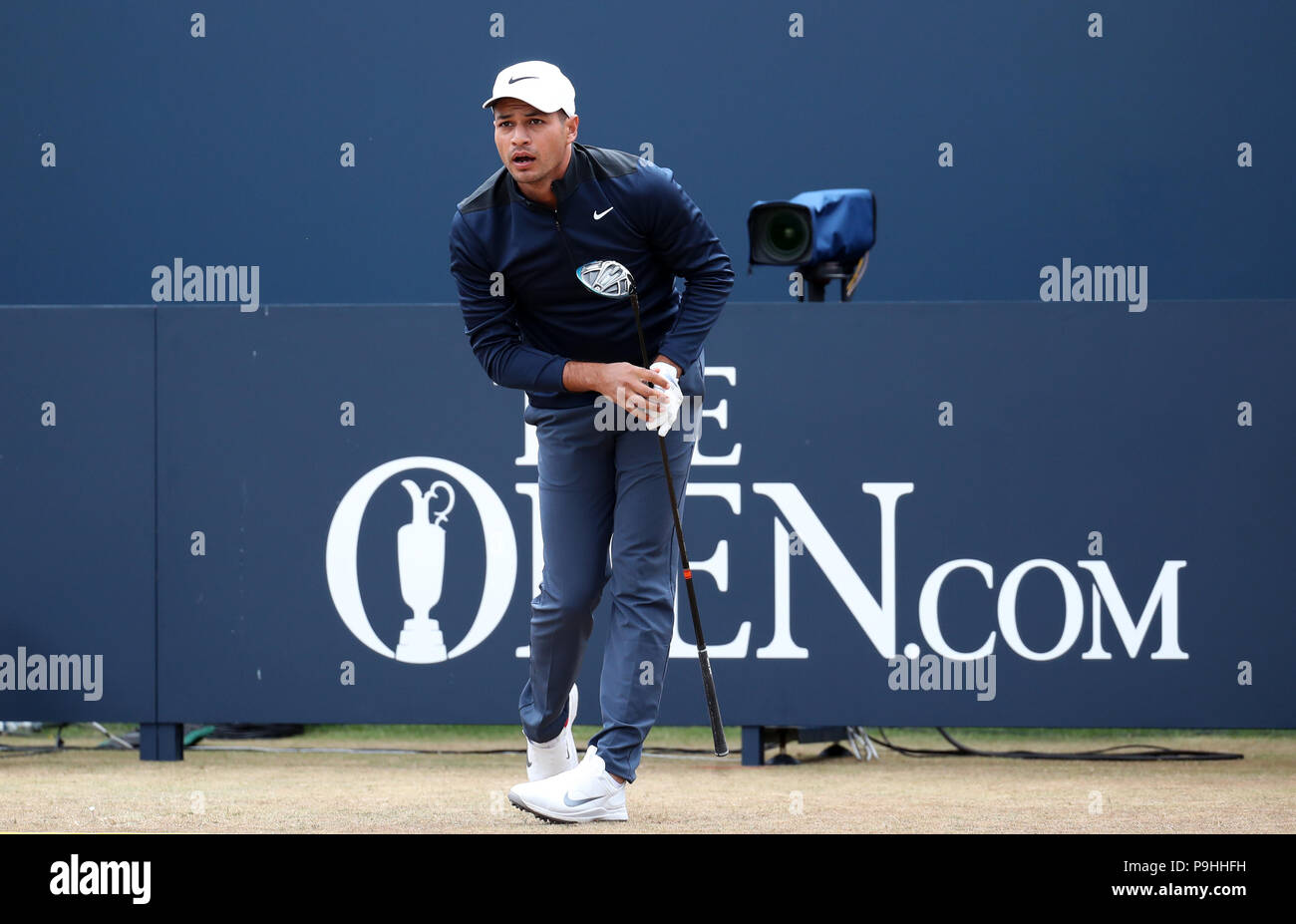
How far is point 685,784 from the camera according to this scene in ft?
14.8

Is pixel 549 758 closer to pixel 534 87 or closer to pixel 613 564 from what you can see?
pixel 613 564

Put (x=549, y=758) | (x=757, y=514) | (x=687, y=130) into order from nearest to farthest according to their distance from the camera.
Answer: (x=549, y=758) → (x=757, y=514) → (x=687, y=130)

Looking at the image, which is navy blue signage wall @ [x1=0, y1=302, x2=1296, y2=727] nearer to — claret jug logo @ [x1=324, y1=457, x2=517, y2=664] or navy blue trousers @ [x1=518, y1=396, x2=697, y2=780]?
claret jug logo @ [x1=324, y1=457, x2=517, y2=664]

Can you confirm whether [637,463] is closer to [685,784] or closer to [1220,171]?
[685,784]

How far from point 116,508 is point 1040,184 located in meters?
4.15

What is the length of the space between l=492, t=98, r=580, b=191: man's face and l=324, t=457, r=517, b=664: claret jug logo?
1726mm

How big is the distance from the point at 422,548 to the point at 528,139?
1910mm

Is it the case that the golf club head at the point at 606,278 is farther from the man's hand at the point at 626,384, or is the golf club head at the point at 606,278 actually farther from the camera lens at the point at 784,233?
the camera lens at the point at 784,233

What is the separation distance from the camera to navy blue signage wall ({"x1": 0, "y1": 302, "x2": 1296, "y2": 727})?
470cm

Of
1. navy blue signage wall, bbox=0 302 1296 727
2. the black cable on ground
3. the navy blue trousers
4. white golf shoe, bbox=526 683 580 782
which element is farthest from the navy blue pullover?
the black cable on ground

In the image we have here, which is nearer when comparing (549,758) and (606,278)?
(606,278)

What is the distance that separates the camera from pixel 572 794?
3320mm

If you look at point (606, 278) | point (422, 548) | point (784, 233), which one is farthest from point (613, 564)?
point (784, 233)

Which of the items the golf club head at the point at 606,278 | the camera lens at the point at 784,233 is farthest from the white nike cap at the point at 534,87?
the camera lens at the point at 784,233
